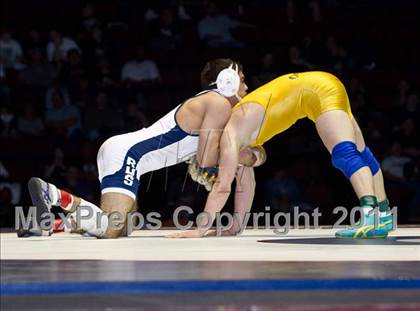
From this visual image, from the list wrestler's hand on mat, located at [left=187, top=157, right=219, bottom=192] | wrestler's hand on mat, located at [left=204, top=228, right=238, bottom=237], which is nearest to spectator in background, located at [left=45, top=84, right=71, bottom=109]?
wrestler's hand on mat, located at [left=204, top=228, right=238, bottom=237]

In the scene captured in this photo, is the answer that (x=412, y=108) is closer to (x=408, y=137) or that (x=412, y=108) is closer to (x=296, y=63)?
(x=408, y=137)

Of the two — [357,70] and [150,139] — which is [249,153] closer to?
[150,139]

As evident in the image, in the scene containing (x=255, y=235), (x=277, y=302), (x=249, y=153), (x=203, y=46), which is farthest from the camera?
(x=203, y=46)

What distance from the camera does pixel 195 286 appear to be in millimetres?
3561

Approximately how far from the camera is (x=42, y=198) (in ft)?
19.4

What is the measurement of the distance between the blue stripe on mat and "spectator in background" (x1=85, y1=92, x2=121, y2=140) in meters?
6.94

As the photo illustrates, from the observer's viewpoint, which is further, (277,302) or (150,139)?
(150,139)

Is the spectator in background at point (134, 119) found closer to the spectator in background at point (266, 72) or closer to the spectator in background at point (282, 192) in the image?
the spectator in background at point (266, 72)

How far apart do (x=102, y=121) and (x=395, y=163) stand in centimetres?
296

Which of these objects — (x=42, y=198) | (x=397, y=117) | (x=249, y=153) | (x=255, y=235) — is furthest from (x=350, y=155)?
(x=397, y=117)

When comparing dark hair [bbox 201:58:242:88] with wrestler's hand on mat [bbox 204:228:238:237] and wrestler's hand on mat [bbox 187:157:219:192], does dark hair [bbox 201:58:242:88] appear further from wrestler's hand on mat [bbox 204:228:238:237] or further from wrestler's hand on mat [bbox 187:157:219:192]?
wrestler's hand on mat [bbox 204:228:238:237]

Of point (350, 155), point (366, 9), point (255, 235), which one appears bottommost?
point (255, 235)

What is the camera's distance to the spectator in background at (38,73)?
11.1 m

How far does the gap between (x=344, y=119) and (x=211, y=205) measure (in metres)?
0.91
